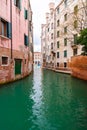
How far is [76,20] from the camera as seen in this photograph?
30172mm

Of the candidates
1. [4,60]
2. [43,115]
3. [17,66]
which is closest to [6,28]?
[4,60]

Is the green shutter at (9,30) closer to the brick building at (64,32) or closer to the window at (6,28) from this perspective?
the window at (6,28)

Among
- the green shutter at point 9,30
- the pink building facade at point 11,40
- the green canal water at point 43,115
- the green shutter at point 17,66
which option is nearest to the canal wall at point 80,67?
the pink building facade at point 11,40

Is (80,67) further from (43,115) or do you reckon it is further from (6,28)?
(43,115)

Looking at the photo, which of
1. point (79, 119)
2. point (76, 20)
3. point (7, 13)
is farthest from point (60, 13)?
point (79, 119)

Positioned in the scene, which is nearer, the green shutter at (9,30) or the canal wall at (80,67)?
the green shutter at (9,30)

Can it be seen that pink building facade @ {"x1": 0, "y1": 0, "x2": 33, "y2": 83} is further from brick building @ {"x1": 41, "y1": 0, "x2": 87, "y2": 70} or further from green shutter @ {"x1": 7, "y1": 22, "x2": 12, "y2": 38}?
brick building @ {"x1": 41, "y1": 0, "x2": 87, "y2": 70}

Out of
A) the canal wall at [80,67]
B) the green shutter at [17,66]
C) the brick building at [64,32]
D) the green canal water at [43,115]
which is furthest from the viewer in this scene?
the brick building at [64,32]

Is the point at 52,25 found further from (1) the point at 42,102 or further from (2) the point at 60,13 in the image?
(1) the point at 42,102

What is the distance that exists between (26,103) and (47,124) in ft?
10.6

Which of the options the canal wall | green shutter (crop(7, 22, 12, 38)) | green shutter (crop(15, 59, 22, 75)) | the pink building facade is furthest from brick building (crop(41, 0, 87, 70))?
green shutter (crop(7, 22, 12, 38))

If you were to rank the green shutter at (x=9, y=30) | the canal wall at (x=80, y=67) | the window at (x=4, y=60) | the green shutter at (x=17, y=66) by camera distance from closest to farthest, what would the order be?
1. the window at (x=4, y=60)
2. the green shutter at (x=9, y=30)
3. the green shutter at (x=17, y=66)
4. the canal wall at (x=80, y=67)

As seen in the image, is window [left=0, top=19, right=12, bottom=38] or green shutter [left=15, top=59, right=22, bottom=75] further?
green shutter [left=15, top=59, right=22, bottom=75]

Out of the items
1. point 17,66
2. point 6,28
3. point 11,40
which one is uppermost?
point 6,28
